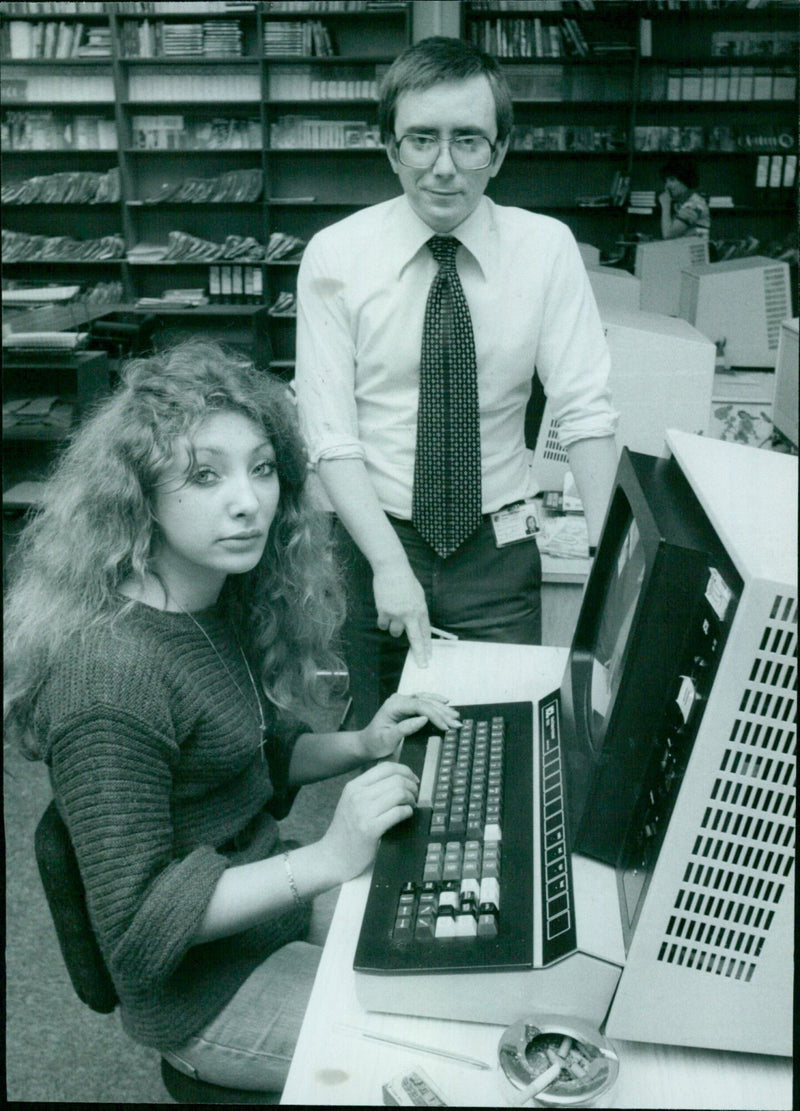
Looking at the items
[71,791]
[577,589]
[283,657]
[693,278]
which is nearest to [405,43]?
[693,278]

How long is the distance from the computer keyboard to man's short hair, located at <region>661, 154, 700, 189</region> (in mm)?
4303

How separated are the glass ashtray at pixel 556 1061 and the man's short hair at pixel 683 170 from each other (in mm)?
4665

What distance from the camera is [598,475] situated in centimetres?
155

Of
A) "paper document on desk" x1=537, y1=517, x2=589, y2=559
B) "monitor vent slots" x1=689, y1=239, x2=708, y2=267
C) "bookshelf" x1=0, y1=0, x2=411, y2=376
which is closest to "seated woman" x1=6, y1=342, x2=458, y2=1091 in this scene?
"paper document on desk" x1=537, y1=517, x2=589, y2=559

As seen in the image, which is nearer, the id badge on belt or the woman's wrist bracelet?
the woman's wrist bracelet

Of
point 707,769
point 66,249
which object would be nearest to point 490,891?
point 707,769

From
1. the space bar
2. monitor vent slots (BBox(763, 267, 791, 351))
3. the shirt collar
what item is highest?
the shirt collar

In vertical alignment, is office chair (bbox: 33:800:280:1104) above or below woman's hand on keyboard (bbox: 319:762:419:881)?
below

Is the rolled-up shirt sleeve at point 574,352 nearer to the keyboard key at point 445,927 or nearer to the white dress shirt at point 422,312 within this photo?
the white dress shirt at point 422,312

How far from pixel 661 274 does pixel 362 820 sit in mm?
3056

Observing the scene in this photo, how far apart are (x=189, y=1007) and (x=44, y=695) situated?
0.34 m

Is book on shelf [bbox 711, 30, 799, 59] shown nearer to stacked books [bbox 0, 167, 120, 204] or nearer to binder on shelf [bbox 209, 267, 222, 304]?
binder on shelf [bbox 209, 267, 222, 304]

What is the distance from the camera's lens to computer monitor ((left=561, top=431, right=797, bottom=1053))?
0.60 meters

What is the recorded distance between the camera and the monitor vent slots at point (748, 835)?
1.95 feet
